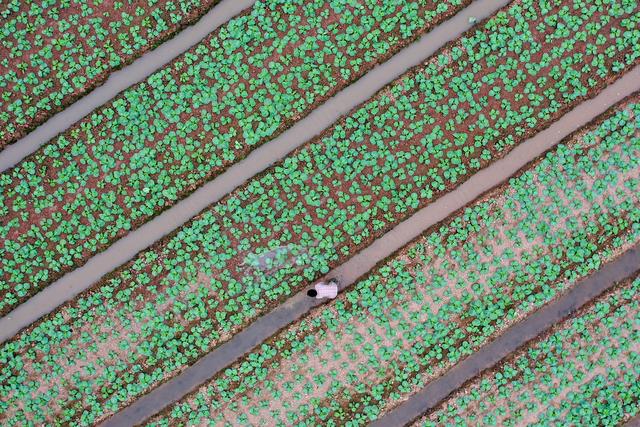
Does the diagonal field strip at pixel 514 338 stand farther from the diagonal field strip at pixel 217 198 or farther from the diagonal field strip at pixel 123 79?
the diagonal field strip at pixel 123 79

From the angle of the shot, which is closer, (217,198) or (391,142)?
(391,142)

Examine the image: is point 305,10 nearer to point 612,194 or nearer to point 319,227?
point 319,227

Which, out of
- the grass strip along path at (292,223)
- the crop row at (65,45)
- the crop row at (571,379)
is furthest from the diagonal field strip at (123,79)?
the crop row at (571,379)

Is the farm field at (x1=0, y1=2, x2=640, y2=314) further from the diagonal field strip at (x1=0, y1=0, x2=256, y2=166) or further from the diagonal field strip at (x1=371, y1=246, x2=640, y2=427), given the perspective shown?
the diagonal field strip at (x1=371, y1=246, x2=640, y2=427)

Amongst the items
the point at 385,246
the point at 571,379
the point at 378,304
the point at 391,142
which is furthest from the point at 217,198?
the point at 571,379

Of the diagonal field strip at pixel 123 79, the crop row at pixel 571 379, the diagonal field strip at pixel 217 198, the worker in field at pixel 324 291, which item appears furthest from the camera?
the diagonal field strip at pixel 123 79

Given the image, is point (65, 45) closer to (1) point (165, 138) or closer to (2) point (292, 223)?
A: (1) point (165, 138)
